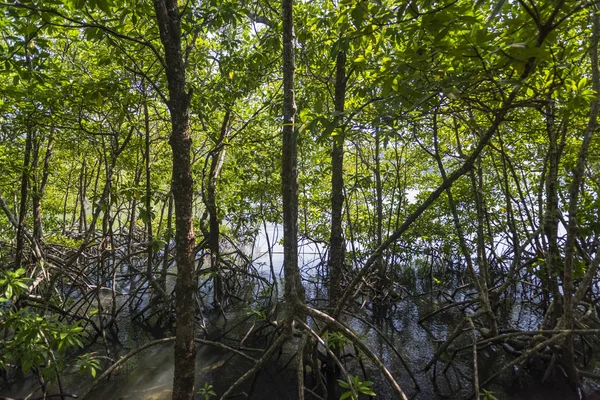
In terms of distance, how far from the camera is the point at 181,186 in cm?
247

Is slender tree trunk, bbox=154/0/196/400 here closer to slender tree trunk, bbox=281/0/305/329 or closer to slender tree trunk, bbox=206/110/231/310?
slender tree trunk, bbox=281/0/305/329

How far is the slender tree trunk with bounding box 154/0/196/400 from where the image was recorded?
235cm

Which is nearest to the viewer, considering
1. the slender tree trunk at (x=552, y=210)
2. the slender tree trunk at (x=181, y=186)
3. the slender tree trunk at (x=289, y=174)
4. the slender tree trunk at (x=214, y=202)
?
the slender tree trunk at (x=181, y=186)

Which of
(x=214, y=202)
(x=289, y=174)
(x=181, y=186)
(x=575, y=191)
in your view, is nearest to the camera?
(x=181, y=186)

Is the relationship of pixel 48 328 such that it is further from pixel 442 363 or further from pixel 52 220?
pixel 52 220

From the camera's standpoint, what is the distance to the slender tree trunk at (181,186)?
2350 millimetres

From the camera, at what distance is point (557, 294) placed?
3.82 m

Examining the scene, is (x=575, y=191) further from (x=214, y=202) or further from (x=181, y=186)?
(x=214, y=202)

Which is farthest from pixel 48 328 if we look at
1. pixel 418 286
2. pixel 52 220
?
pixel 52 220

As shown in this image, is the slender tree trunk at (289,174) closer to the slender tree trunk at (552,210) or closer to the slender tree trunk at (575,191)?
the slender tree trunk at (575,191)

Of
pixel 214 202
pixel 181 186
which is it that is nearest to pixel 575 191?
pixel 181 186

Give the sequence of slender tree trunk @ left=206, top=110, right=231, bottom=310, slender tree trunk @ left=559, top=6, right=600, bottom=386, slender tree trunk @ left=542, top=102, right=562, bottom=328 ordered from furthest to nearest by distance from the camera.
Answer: slender tree trunk @ left=206, top=110, right=231, bottom=310, slender tree trunk @ left=542, top=102, right=562, bottom=328, slender tree trunk @ left=559, top=6, right=600, bottom=386

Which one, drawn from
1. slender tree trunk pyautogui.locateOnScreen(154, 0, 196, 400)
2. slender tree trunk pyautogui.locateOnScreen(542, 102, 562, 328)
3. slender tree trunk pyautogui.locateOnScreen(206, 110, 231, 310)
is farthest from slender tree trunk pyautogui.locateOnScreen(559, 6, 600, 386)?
slender tree trunk pyautogui.locateOnScreen(206, 110, 231, 310)

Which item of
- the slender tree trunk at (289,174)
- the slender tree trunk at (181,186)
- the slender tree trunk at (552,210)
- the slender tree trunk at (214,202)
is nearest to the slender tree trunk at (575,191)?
the slender tree trunk at (552,210)
